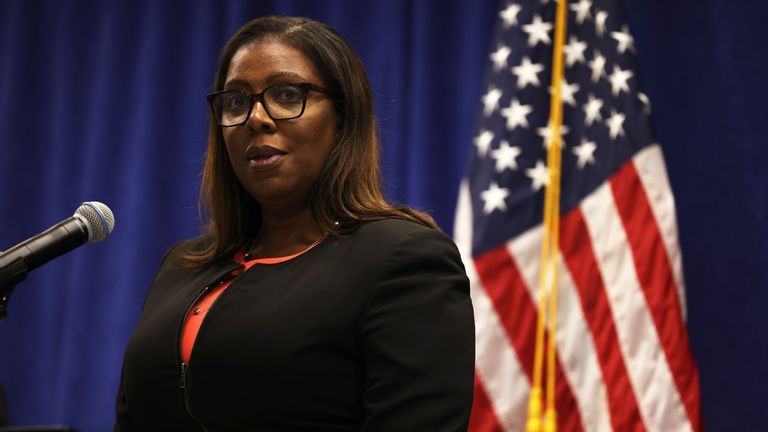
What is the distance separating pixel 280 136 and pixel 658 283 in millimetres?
1595

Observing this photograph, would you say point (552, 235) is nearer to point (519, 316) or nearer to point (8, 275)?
point (519, 316)

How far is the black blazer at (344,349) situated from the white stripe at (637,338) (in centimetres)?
150

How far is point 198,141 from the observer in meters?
3.62

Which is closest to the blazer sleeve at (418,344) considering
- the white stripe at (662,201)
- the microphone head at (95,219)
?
the microphone head at (95,219)

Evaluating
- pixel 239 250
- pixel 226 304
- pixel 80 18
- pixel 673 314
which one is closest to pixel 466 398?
pixel 226 304

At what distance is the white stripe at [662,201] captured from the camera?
106 inches

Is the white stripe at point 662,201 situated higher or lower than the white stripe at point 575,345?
higher

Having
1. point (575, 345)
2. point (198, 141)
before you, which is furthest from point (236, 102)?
point (198, 141)

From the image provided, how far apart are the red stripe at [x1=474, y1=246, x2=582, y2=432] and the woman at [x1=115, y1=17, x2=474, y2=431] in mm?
1203

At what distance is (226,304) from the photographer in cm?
133

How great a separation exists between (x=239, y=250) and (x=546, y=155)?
4.82ft

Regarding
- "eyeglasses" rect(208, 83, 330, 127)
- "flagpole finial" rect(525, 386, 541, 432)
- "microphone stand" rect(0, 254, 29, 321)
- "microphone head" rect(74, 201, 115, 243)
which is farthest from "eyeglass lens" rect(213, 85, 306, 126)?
"flagpole finial" rect(525, 386, 541, 432)

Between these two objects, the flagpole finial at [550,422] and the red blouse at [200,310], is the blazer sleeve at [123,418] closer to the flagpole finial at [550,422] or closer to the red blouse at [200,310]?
the red blouse at [200,310]

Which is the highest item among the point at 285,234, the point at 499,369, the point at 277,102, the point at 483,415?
the point at 277,102
